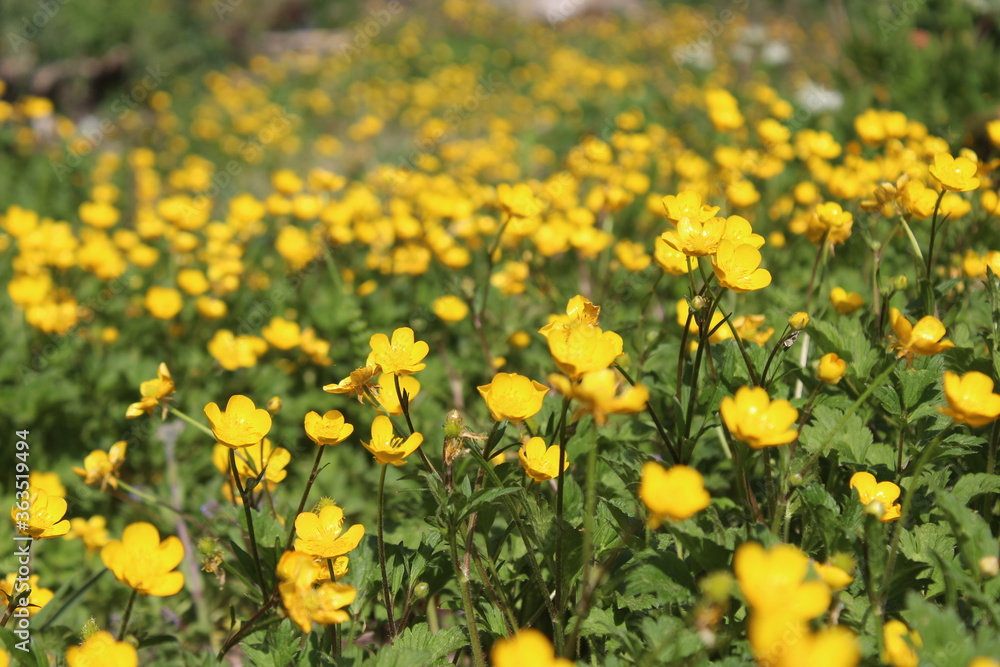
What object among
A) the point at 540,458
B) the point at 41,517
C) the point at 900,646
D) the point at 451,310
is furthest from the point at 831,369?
the point at 41,517

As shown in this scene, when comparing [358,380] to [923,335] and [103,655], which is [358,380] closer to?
[103,655]

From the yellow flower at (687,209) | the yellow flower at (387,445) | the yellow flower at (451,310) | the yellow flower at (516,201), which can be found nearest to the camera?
the yellow flower at (387,445)

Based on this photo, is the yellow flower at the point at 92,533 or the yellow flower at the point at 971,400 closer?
the yellow flower at the point at 971,400

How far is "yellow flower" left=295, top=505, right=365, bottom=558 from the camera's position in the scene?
4.75ft

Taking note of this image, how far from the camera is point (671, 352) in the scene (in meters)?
2.39

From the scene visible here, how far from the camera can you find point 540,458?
5.31 feet

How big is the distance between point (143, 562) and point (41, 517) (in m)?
0.34

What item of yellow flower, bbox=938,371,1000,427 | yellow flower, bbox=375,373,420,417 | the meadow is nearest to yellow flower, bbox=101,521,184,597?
the meadow

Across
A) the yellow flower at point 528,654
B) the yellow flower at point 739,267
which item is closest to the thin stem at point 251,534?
the yellow flower at point 528,654

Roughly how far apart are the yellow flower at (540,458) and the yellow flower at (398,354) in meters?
0.30

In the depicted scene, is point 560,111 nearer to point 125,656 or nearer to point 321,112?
point 321,112

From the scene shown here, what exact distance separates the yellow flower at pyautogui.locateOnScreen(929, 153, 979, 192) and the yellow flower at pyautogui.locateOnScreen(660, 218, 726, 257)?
681 mm

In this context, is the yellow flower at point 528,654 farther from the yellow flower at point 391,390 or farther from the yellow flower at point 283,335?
the yellow flower at point 283,335

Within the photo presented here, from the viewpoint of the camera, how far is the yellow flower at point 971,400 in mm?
1282
